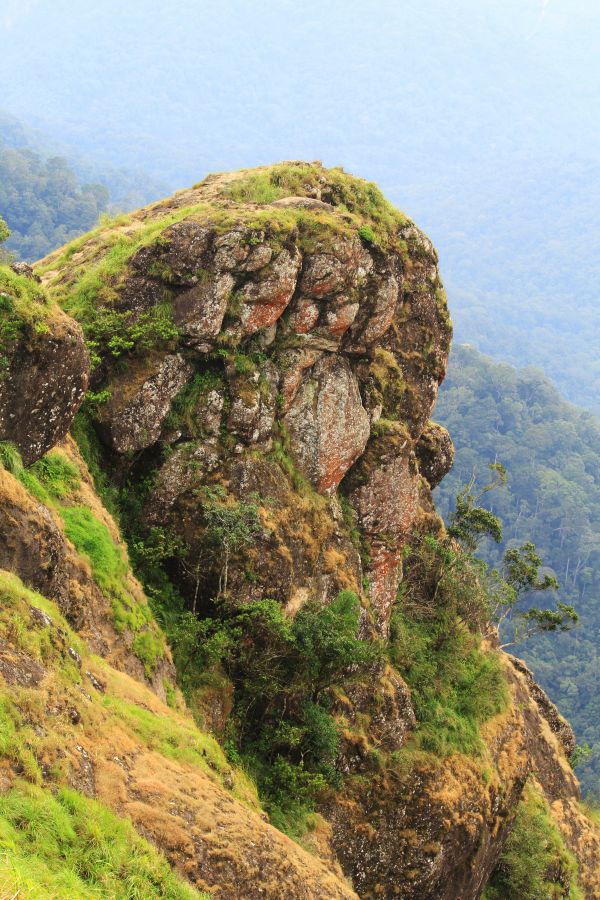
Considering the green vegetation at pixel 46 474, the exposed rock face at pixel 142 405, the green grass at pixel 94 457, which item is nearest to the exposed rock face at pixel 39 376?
the green vegetation at pixel 46 474

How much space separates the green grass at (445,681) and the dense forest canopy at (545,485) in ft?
154

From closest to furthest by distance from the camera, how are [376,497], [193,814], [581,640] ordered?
1. [193,814]
2. [376,497]
3. [581,640]

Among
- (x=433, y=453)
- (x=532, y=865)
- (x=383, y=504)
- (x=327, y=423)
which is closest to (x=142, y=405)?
(x=327, y=423)

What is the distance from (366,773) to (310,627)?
4749 millimetres

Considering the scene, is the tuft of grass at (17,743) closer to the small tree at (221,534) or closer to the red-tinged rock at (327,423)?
the small tree at (221,534)

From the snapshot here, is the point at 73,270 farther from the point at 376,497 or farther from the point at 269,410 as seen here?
the point at 376,497

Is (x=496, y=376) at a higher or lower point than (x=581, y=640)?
higher

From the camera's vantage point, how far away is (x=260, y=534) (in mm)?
17828

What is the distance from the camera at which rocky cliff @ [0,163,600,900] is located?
1233 cm

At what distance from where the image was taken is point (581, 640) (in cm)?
7844

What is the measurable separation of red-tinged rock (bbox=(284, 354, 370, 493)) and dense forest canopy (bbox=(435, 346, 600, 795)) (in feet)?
180

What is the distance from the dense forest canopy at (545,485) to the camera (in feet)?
238

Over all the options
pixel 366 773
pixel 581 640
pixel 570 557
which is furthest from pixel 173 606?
pixel 570 557

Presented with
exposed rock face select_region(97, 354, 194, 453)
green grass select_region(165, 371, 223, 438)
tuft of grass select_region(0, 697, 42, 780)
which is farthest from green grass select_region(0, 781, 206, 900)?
green grass select_region(165, 371, 223, 438)
